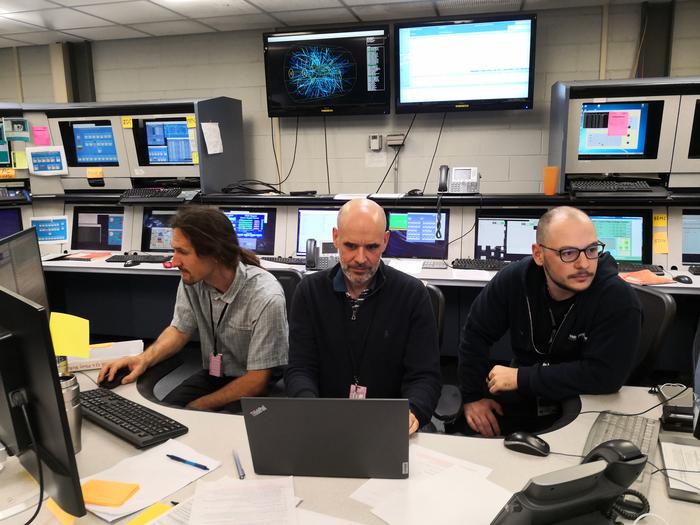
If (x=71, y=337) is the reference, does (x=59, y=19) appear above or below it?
above

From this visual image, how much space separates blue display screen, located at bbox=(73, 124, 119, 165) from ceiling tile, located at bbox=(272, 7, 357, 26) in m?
1.54

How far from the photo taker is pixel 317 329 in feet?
5.68

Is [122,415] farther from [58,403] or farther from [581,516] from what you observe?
[581,516]

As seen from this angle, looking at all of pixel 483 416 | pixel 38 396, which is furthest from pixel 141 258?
pixel 38 396

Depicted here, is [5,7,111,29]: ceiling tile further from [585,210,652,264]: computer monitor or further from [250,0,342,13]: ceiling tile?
[585,210,652,264]: computer monitor

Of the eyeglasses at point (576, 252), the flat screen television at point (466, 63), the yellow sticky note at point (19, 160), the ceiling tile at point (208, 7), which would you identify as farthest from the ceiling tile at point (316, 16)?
the eyeglasses at point (576, 252)

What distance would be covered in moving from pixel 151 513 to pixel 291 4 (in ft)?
11.3

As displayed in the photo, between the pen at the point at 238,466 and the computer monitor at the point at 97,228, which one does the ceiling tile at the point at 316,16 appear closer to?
the computer monitor at the point at 97,228

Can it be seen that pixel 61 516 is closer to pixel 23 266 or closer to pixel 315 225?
pixel 23 266

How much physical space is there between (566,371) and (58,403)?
1313mm

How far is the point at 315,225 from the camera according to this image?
3.62m

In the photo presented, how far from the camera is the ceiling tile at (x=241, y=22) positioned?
3990mm

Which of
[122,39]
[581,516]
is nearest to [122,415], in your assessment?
[581,516]

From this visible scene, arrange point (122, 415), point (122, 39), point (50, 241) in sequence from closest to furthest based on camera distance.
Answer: point (122, 415) → point (50, 241) → point (122, 39)
